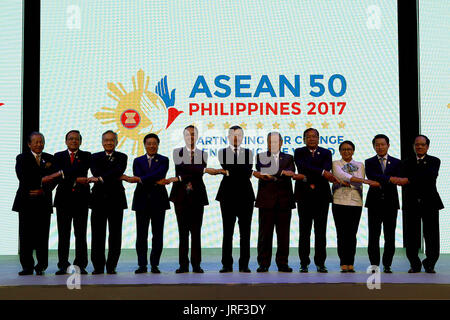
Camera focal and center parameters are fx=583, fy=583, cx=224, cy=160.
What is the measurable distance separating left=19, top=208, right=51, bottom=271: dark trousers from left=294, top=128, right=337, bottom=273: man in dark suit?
2.39 m

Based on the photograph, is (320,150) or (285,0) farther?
(285,0)

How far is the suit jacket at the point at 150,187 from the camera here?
17.9ft

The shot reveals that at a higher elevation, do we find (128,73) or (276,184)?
(128,73)

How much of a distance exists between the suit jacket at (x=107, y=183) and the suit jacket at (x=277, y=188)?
1.31 metres

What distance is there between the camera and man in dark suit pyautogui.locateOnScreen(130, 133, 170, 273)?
17.9ft

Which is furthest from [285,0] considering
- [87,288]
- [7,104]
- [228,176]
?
[87,288]

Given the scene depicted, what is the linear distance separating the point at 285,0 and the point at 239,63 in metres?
0.98

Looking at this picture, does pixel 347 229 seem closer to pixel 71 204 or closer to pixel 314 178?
pixel 314 178

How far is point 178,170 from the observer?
18.3 feet

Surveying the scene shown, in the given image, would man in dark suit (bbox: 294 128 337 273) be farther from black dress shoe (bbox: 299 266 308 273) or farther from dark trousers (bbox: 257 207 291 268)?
dark trousers (bbox: 257 207 291 268)

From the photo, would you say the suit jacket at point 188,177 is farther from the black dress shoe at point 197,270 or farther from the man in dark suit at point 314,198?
the man in dark suit at point 314,198

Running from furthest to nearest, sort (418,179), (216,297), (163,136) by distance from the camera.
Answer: (163,136), (418,179), (216,297)

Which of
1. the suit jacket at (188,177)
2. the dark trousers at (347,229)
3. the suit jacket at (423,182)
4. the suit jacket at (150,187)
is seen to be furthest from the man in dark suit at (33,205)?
the suit jacket at (423,182)

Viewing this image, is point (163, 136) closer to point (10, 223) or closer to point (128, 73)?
point (128, 73)
